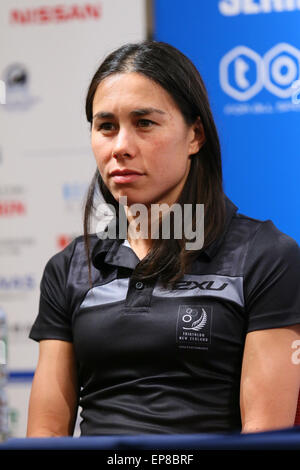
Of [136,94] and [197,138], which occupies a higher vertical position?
[136,94]

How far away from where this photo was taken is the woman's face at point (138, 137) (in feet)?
4.75

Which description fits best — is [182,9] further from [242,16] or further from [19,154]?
[19,154]

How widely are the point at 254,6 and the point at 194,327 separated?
1232mm

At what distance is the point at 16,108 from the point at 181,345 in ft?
5.32

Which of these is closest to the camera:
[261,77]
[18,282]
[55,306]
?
[55,306]

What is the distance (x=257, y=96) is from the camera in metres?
2.08

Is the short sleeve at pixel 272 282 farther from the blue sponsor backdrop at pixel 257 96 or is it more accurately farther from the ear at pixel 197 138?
the blue sponsor backdrop at pixel 257 96

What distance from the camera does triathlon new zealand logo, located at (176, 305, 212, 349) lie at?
1.34m

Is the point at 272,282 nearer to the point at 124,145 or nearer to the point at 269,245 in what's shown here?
the point at 269,245

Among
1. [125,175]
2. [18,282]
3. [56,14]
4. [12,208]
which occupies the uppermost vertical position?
[56,14]

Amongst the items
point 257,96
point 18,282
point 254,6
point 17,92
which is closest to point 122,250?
point 257,96

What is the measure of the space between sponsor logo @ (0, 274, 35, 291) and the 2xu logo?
1063mm

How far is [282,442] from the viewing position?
0.62 metres

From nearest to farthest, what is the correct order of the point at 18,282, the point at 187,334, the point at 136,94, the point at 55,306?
1. the point at 187,334
2. the point at 136,94
3. the point at 55,306
4. the point at 18,282
